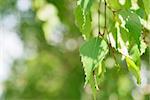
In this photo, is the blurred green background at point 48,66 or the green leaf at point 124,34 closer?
the green leaf at point 124,34

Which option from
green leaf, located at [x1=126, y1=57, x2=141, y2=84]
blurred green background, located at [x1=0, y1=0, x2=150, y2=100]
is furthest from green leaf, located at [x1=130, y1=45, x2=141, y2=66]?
Answer: blurred green background, located at [x1=0, y1=0, x2=150, y2=100]

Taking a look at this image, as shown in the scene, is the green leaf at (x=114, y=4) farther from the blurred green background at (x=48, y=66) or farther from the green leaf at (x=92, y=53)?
the blurred green background at (x=48, y=66)

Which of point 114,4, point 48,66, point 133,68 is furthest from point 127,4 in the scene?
point 48,66

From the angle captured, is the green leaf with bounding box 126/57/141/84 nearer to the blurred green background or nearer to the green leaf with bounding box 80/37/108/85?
the green leaf with bounding box 80/37/108/85

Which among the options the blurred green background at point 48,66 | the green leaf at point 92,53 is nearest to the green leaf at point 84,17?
the green leaf at point 92,53

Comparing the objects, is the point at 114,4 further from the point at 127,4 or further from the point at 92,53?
the point at 92,53

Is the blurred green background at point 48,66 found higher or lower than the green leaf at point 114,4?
lower
